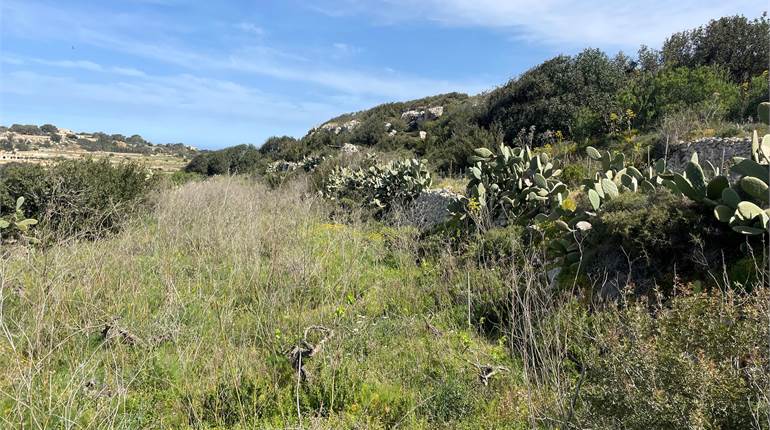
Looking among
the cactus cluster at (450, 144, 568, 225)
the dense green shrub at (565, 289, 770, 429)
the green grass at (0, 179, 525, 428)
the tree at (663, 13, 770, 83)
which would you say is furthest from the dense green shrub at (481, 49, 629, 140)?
the dense green shrub at (565, 289, 770, 429)

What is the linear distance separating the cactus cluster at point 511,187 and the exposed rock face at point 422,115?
60.6ft

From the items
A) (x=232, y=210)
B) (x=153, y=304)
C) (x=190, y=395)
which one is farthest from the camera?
(x=232, y=210)

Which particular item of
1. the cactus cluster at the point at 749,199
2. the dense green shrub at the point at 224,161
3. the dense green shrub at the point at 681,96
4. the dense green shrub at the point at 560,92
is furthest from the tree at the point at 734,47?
the dense green shrub at the point at 224,161

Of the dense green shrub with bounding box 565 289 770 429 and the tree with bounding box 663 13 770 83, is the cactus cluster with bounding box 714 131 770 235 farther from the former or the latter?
the tree with bounding box 663 13 770 83

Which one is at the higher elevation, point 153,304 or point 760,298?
point 760,298

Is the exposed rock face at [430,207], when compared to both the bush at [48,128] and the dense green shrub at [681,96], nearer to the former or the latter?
the dense green shrub at [681,96]

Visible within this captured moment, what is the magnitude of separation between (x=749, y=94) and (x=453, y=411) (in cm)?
1060

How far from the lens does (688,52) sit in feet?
56.3

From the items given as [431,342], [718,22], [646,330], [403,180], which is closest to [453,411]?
[431,342]

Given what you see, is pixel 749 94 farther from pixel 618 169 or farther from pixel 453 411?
pixel 453 411

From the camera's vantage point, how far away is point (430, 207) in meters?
8.54

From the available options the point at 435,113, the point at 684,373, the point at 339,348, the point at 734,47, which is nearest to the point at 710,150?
the point at 684,373

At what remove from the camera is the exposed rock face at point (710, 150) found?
244 inches

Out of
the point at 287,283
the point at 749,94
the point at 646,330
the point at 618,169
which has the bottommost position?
the point at 287,283
